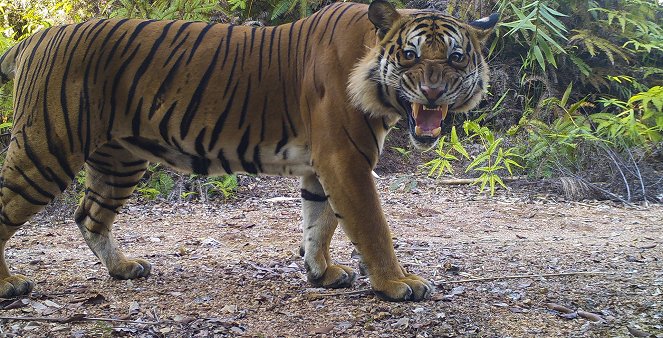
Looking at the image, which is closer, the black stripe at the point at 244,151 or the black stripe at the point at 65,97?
the black stripe at the point at 65,97

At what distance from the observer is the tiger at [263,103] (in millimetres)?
3758

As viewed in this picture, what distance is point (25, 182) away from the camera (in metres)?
4.01

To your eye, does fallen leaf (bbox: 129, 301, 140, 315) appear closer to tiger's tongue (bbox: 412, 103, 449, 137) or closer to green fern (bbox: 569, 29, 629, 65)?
tiger's tongue (bbox: 412, 103, 449, 137)

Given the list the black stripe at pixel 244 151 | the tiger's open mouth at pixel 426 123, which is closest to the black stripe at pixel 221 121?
the black stripe at pixel 244 151

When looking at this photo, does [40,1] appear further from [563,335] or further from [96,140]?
[563,335]

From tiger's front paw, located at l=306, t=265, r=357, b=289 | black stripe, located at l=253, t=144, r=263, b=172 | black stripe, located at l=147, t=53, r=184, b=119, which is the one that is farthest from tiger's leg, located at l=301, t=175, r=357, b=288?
black stripe, located at l=147, t=53, r=184, b=119

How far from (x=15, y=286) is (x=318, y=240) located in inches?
72.8

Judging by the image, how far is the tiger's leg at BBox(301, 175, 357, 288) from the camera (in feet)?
14.1

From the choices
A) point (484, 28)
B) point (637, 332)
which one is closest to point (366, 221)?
point (484, 28)

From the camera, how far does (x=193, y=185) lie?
810 centimetres

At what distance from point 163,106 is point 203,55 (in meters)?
0.41

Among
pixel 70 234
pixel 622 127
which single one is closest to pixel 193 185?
pixel 70 234

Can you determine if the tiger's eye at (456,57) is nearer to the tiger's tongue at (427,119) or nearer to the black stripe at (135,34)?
the tiger's tongue at (427,119)

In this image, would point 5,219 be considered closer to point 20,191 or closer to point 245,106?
point 20,191
